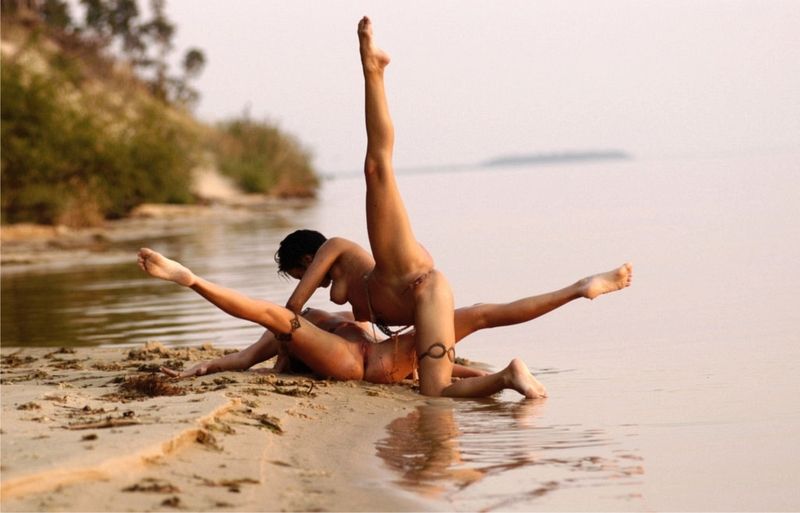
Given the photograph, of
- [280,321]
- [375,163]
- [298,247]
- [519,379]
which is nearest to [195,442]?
[280,321]

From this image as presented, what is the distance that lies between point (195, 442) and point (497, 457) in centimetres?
126

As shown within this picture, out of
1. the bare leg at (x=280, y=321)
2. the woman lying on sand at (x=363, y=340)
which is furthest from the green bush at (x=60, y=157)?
the bare leg at (x=280, y=321)

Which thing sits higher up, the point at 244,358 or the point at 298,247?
the point at 298,247

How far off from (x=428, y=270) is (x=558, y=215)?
2086 centimetres

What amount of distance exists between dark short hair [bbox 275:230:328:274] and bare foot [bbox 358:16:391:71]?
1.11 meters

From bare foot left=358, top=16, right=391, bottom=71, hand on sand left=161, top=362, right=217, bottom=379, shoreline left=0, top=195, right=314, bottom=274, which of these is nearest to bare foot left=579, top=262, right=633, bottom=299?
bare foot left=358, top=16, right=391, bottom=71

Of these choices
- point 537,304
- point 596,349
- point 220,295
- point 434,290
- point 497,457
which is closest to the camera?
point 497,457

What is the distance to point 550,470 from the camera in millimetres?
4672

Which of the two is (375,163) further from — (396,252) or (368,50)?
(368,50)

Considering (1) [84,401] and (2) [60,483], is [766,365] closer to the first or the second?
(1) [84,401]

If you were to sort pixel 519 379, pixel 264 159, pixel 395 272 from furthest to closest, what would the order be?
1. pixel 264 159
2. pixel 395 272
3. pixel 519 379

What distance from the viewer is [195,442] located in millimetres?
4566

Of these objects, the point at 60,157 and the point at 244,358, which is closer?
the point at 244,358

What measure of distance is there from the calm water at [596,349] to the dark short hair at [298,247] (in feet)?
4.23
